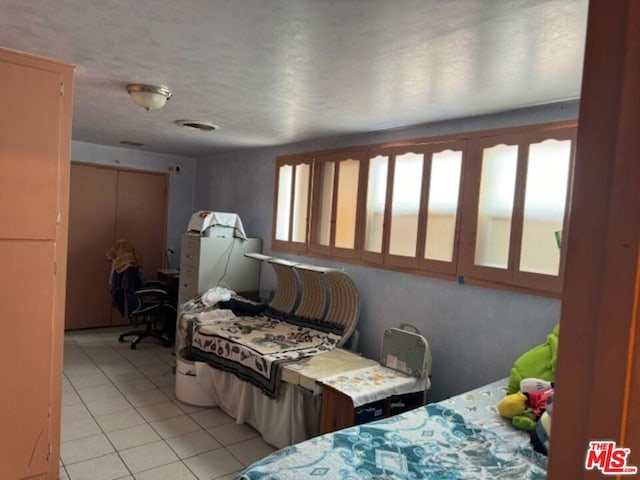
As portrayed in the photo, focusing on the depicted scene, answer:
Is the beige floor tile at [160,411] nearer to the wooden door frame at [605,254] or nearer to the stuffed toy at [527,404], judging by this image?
the stuffed toy at [527,404]

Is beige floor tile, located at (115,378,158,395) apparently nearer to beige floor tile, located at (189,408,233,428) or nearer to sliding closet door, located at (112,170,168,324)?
beige floor tile, located at (189,408,233,428)

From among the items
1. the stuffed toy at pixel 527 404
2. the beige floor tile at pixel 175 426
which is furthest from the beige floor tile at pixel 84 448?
the stuffed toy at pixel 527 404

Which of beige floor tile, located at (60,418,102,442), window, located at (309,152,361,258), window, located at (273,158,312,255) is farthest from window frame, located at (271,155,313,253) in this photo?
beige floor tile, located at (60,418,102,442)

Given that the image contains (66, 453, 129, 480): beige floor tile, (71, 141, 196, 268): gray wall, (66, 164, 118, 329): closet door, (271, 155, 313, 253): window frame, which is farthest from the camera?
(71, 141, 196, 268): gray wall

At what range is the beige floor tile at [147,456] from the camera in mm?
2748

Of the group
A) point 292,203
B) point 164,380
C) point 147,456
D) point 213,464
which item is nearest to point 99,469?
point 147,456

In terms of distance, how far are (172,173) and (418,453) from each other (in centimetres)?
539

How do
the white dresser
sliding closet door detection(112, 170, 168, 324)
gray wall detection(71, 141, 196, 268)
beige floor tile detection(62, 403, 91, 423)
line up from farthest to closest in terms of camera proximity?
sliding closet door detection(112, 170, 168, 324) → gray wall detection(71, 141, 196, 268) → the white dresser → beige floor tile detection(62, 403, 91, 423)

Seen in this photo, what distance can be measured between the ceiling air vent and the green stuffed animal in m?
3.08

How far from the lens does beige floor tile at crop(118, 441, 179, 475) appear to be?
9.02 ft

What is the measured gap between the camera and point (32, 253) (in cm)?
231

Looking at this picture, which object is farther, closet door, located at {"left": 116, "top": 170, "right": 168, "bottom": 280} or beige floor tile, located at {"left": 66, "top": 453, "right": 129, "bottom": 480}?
closet door, located at {"left": 116, "top": 170, "right": 168, "bottom": 280}

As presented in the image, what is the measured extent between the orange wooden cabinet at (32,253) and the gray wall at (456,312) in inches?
91.5

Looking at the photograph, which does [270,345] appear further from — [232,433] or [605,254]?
[605,254]
